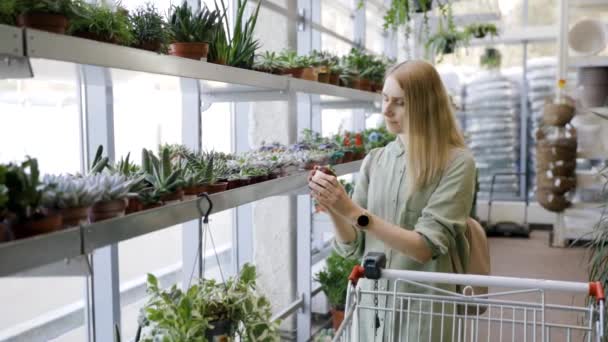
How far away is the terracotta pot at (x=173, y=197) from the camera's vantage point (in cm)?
181

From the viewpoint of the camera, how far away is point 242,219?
440 centimetres

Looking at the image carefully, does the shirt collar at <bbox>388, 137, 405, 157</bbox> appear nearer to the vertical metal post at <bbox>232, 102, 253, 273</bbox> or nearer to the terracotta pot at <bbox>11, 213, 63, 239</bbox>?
the terracotta pot at <bbox>11, 213, 63, 239</bbox>

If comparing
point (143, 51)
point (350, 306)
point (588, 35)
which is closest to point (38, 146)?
point (143, 51)

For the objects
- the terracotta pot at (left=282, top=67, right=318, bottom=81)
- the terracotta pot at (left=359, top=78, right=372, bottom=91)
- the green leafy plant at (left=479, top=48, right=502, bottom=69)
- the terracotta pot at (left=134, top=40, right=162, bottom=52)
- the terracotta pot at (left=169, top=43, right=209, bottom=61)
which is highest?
the green leafy plant at (left=479, top=48, right=502, bottom=69)

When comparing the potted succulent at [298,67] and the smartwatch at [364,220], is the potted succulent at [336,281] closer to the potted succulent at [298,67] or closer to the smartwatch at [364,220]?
the potted succulent at [298,67]

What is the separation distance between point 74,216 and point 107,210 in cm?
12

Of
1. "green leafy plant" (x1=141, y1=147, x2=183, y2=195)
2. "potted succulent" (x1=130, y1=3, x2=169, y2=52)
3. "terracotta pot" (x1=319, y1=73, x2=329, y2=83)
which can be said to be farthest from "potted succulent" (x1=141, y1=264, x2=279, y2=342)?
"terracotta pot" (x1=319, y1=73, x2=329, y2=83)

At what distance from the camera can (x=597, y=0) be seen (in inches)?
280

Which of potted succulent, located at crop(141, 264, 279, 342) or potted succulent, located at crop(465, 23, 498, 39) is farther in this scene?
potted succulent, located at crop(465, 23, 498, 39)

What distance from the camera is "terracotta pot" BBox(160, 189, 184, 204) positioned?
1808 mm

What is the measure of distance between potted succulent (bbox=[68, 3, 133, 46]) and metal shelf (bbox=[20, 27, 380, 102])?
7cm

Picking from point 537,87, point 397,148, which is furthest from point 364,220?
point 537,87

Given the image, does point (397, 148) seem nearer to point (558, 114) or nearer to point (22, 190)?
point (22, 190)

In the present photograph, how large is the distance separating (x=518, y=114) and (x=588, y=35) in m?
1.97
